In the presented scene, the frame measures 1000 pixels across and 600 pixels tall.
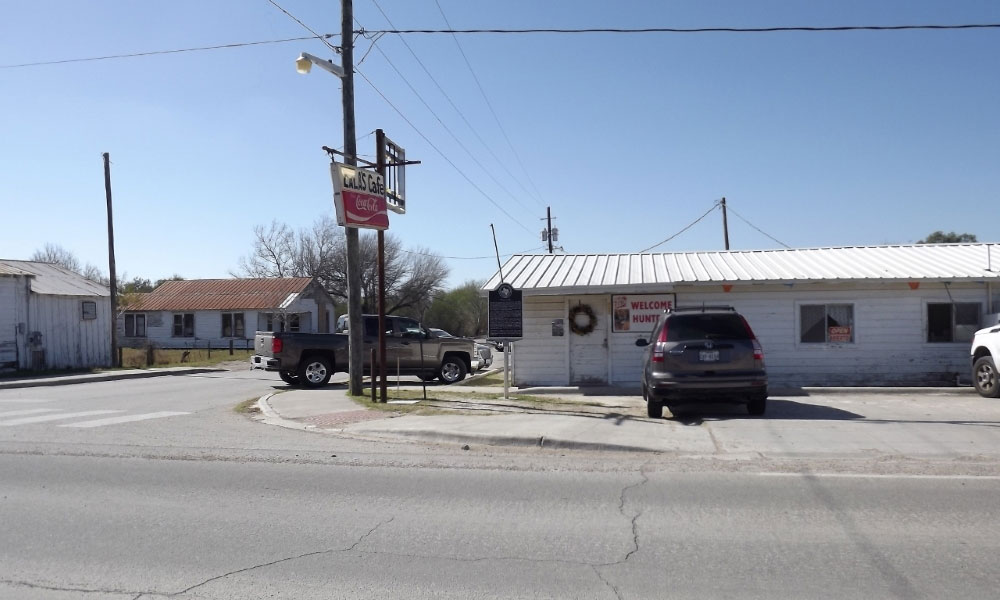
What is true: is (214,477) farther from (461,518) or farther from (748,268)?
(748,268)

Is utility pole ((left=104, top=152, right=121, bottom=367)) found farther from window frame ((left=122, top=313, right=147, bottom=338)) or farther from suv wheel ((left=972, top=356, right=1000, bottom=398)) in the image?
suv wheel ((left=972, top=356, right=1000, bottom=398))

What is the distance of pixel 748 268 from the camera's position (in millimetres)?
19359

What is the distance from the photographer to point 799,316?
1817cm

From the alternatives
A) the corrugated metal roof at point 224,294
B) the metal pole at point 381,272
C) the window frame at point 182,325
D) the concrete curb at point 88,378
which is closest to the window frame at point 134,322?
the corrugated metal roof at point 224,294

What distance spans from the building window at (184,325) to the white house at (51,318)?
12281 millimetres

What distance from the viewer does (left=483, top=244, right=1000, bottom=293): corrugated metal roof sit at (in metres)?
17.7

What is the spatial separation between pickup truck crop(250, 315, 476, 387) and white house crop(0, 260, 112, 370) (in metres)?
12.8

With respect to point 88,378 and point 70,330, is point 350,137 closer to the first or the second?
point 88,378

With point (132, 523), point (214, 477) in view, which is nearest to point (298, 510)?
point (132, 523)

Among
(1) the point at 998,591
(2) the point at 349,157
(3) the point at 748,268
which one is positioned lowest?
(1) the point at 998,591

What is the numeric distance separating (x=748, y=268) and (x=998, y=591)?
14926 mm

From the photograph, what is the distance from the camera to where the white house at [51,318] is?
27.3m

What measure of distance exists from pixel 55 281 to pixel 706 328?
28088 millimetres

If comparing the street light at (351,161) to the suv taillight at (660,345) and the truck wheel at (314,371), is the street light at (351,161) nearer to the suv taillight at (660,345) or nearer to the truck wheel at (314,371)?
the truck wheel at (314,371)
